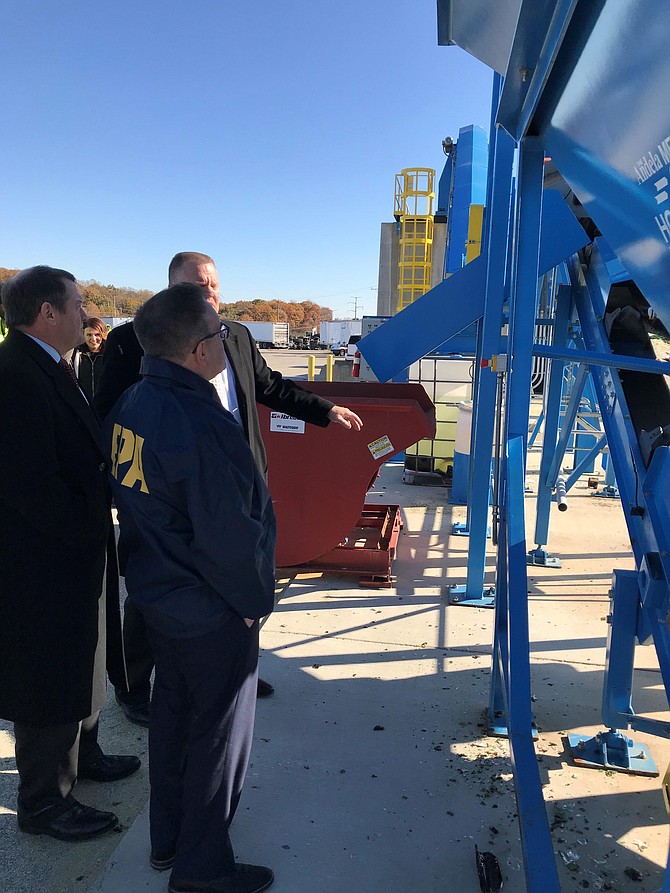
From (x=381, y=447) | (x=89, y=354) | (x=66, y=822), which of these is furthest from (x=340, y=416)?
(x=89, y=354)

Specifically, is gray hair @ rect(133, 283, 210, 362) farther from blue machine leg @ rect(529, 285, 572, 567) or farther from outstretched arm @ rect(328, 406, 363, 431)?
blue machine leg @ rect(529, 285, 572, 567)

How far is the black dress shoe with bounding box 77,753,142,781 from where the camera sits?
2318mm

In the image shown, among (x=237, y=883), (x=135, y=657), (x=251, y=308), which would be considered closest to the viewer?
(x=237, y=883)

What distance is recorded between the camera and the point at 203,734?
1.66 meters

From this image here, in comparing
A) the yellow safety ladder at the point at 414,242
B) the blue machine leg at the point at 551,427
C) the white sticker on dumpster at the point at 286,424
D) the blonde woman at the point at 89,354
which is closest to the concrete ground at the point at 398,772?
the blue machine leg at the point at 551,427

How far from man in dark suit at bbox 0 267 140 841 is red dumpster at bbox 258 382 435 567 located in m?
2.07

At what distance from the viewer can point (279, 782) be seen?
91.5 inches

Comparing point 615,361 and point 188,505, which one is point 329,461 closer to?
point 615,361

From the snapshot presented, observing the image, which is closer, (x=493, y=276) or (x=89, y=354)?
(x=493, y=276)

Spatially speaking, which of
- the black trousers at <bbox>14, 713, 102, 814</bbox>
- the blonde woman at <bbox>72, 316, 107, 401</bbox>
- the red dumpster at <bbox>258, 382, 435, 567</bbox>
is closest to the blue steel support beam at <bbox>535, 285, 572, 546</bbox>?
the red dumpster at <bbox>258, 382, 435, 567</bbox>

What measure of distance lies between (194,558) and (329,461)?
2.47 meters

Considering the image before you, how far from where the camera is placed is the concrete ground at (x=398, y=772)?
192cm

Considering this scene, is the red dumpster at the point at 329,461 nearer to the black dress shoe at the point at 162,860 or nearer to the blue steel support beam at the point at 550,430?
the blue steel support beam at the point at 550,430

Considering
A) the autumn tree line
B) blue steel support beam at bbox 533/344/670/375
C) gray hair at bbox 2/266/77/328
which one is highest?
the autumn tree line
